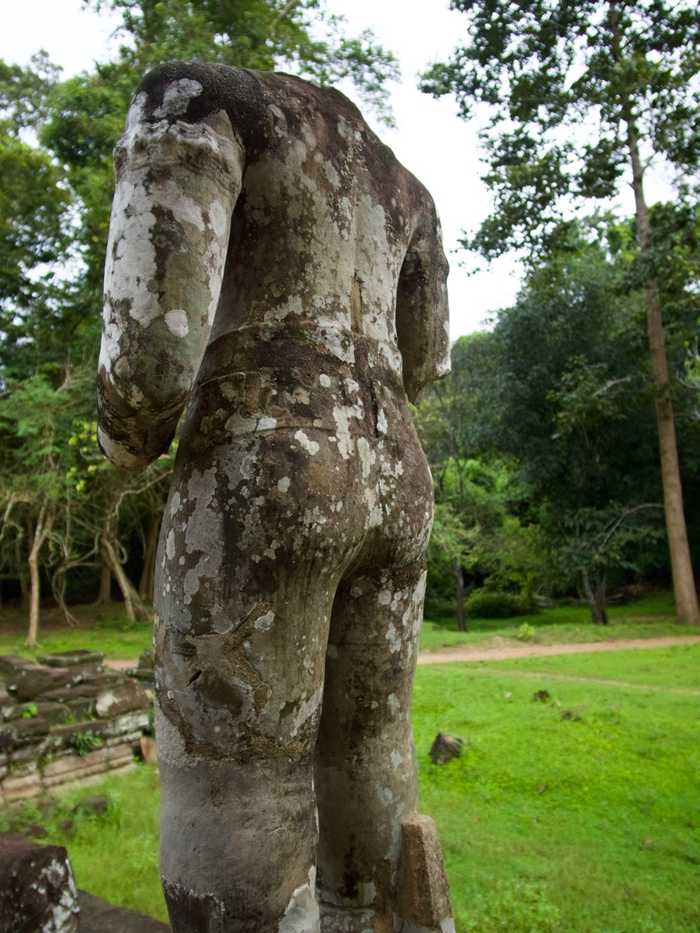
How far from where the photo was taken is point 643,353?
16.9 metres

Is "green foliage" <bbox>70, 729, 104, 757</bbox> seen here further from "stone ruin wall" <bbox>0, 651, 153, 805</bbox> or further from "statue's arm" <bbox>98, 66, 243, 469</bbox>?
"statue's arm" <bbox>98, 66, 243, 469</bbox>

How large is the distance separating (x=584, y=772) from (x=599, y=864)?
4.74ft

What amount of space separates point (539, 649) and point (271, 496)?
11.9 metres

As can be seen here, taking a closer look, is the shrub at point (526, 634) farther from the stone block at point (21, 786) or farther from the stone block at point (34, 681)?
the stone block at point (21, 786)

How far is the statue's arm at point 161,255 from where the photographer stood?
5.54 ft

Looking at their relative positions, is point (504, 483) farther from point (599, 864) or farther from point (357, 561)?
point (357, 561)

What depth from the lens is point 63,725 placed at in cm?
541

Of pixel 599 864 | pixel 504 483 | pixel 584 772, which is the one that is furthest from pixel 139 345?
pixel 504 483

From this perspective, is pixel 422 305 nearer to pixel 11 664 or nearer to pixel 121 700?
pixel 121 700

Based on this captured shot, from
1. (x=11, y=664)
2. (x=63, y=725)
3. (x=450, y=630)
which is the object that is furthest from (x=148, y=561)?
(x=63, y=725)

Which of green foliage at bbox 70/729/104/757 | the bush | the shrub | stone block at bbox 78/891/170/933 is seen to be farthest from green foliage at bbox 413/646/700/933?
the bush

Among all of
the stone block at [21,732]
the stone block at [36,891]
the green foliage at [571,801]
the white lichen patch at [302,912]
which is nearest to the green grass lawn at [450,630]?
the green foliage at [571,801]

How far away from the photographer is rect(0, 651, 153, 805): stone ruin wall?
499cm

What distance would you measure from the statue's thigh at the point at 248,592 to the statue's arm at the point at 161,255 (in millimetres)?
207
